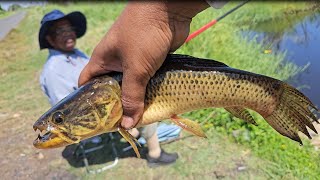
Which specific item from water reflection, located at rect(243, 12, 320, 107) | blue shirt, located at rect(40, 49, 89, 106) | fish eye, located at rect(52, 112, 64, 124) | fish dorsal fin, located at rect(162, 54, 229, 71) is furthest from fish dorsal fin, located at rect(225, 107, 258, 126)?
water reflection, located at rect(243, 12, 320, 107)

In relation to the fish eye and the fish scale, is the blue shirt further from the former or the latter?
the fish scale

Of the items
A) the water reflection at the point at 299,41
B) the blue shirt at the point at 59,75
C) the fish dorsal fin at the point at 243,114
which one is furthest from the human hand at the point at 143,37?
the water reflection at the point at 299,41

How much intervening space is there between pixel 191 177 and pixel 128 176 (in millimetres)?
776

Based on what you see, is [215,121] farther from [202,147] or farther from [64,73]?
[64,73]

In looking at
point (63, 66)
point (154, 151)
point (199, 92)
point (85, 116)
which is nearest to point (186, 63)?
point (199, 92)

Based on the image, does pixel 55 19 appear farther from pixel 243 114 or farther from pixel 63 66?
pixel 243 114

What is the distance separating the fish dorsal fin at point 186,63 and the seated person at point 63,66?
279 cm

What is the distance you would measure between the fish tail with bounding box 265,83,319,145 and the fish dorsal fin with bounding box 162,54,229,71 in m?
0.40

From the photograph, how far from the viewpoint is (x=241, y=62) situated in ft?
23.9

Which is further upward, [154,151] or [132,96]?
[132,96]

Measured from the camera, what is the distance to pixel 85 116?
2.02 metres

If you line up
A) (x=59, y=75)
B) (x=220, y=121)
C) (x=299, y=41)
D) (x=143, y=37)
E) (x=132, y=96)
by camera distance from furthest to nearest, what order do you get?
(x=299, y=41)
(x=220, y=121)
(x=59, y=75)
(x=132, y=96)
(x=143, y=37)

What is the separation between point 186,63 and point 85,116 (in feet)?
1.97

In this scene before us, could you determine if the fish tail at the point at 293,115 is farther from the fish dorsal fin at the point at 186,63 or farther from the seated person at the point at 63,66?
the seated person at the point at 63,66
